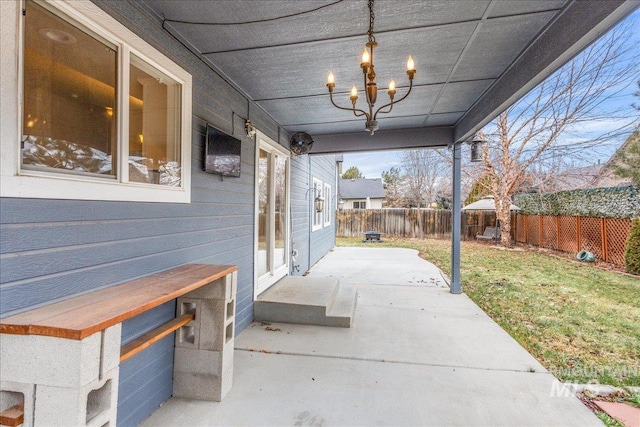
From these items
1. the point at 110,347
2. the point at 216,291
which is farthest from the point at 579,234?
the point at 110,347

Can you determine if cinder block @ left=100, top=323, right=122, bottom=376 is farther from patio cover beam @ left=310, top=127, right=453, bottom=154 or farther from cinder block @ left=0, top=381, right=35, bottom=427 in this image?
patio cover beam @ left=310, top=127, right=453, bottom=154

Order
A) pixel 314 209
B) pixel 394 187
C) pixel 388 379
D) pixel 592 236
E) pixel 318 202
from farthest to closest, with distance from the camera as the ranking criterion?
pixel 394 187
pixel 592 236
pixel 318 202
pixel 314 209
pixel 388 379

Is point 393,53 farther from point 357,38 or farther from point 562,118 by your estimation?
point 562,118

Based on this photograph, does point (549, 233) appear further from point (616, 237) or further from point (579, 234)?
point (616, 237)

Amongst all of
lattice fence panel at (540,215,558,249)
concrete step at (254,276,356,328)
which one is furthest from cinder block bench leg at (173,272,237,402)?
lattice fence panel at (540,215,558,249)

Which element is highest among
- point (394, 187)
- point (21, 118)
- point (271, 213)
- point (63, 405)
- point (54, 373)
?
point (394, 187)

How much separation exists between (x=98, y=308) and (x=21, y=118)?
0.94 m

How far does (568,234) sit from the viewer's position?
9.46 metres

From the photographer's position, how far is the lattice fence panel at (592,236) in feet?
27.0

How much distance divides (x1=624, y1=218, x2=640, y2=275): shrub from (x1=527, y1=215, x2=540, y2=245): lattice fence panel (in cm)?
416

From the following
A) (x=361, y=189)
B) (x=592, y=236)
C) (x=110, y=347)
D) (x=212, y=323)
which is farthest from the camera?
(x=361, y=189)

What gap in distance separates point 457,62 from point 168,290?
308cm

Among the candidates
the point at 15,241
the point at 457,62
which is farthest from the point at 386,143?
the point at 15,241

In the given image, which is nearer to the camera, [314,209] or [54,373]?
[54,373]
